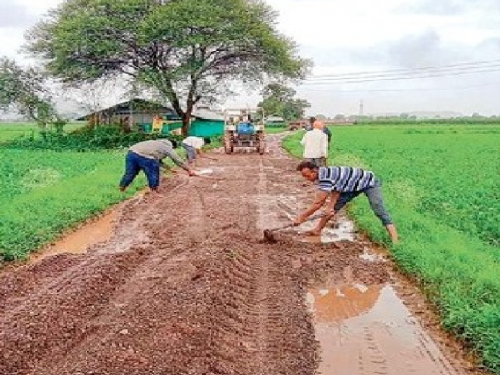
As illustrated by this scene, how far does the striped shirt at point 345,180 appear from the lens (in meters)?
8.52

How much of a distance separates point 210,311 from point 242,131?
2269cm

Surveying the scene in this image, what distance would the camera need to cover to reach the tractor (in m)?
28.1

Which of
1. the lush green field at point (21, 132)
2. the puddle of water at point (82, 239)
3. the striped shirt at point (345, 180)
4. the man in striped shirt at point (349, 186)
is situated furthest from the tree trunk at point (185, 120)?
the striped shirt at point (345, 180)

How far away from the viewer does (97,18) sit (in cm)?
3066

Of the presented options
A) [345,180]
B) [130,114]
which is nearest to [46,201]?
[345,180]

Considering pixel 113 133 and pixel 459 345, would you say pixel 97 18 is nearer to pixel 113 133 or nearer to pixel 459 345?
pixel 113 133

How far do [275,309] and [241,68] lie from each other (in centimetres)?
3076

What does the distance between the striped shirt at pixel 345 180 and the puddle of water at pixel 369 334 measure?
1.68 m

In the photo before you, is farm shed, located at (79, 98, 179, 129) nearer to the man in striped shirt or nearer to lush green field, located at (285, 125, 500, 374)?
lush green field, located at (285, 125, 500, 374)

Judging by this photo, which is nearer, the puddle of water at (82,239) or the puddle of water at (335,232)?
the puddle of water at (82,239)

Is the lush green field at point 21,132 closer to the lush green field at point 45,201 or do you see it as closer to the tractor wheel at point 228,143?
the tractor wheel at point 228,143

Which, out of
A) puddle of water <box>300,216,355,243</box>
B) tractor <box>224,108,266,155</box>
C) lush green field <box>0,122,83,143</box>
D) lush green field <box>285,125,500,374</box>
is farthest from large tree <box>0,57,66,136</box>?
puddle of water <box>300,216,355,243</box>

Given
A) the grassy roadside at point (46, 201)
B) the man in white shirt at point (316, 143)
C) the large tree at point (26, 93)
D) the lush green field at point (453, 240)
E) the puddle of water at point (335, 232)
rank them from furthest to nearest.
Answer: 1. the large tree at point (26, 93)
2. the man in white shirt at point (316, 143)
3. the puddle of water at point (335, 232)
4. the grassy roadside at point (46, 201)
5. the lush green field at point (453, 240)

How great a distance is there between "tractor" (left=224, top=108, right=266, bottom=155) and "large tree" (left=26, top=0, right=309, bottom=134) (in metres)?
4.80
